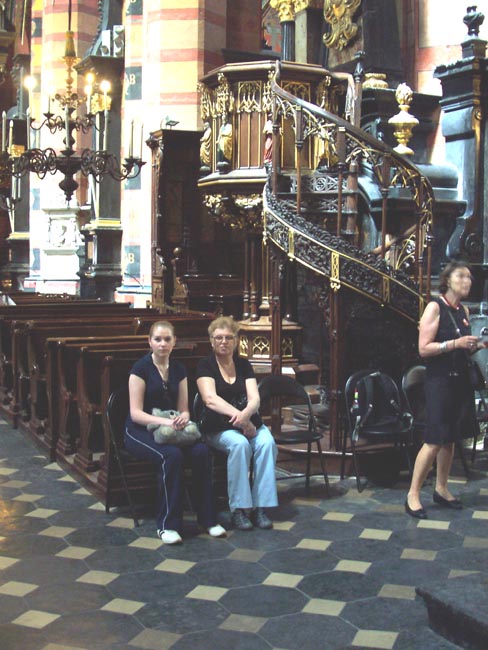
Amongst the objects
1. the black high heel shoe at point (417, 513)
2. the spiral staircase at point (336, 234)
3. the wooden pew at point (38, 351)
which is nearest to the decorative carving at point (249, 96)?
the spiral staircase at point (336, 234)

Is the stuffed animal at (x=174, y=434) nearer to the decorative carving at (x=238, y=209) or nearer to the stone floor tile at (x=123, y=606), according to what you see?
the stone floor tile at (x=123, y=606)

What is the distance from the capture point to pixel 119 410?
5.52 meters

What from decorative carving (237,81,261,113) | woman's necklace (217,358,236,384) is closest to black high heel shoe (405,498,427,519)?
woman's necklace (217,358,236,384)

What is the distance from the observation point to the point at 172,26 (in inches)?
451

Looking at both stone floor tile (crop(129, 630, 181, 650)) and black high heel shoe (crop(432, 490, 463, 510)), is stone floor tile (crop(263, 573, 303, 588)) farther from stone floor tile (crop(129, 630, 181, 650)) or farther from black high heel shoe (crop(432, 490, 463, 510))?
black high heel shoe (crop(432, 490, 463, 510))

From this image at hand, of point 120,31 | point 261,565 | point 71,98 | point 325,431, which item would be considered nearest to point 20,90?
point 120,31

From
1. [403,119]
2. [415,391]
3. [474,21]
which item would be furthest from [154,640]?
[474,21]

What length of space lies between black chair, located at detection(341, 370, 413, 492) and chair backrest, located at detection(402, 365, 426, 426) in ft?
0.40

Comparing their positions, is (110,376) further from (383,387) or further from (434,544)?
(434,544)

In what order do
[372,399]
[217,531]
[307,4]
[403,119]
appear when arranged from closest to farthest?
[217,531]
[372,399]
[403,119]
[307,4]

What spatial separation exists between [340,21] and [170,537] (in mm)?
7284

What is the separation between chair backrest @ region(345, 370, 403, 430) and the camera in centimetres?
583

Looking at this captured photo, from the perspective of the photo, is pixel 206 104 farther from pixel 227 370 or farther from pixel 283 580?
pixel 283 580

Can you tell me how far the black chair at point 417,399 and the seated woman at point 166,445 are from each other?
165cm
